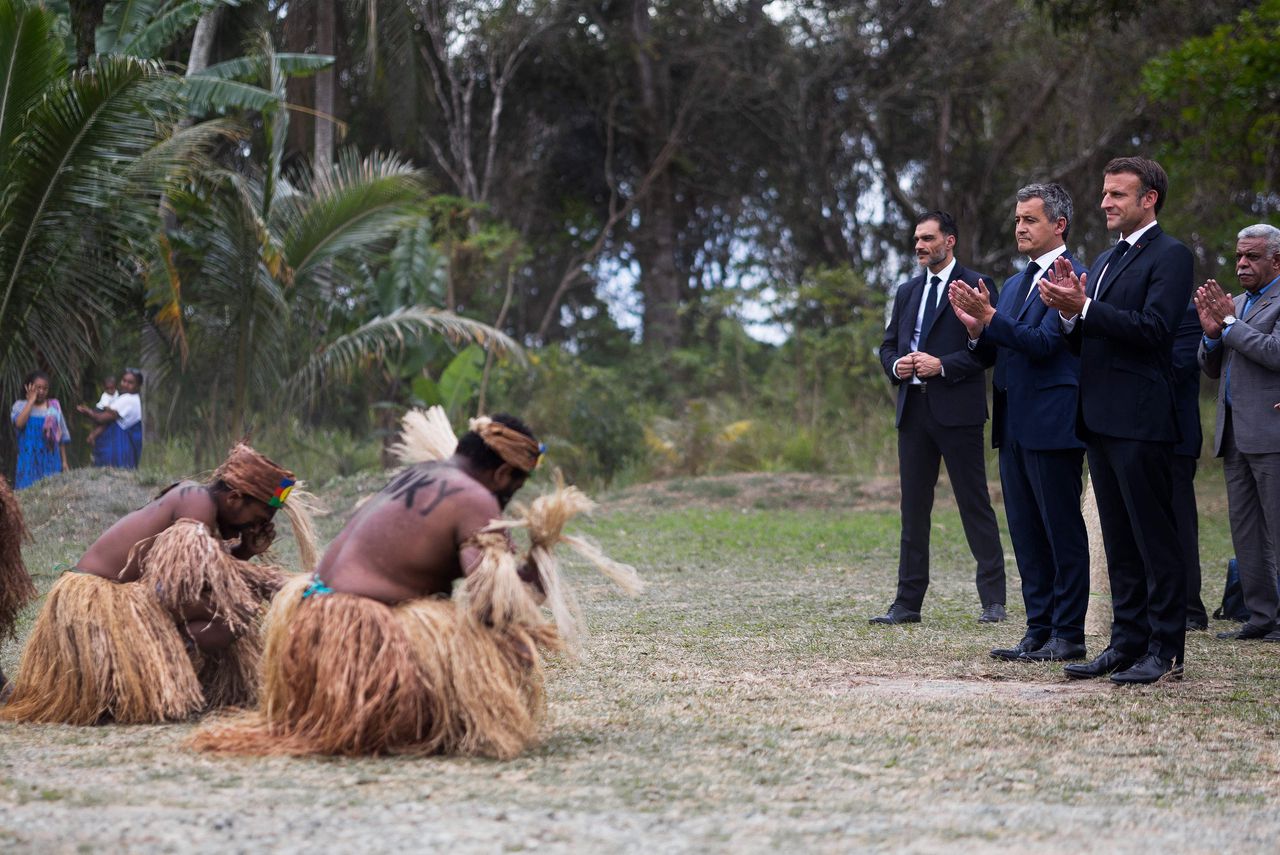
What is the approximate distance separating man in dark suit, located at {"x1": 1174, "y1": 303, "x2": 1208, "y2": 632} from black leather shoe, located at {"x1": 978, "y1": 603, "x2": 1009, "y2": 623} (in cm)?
92

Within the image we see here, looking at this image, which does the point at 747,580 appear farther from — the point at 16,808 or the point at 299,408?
the point at 299,408

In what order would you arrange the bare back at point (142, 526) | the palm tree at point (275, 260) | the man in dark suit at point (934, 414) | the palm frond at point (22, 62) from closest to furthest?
1. the bare back at point (142, 526)
2. the man in dark suit at point (934, 414)
3. the palm frond at point (22, 62)
4. the palm tree at point (275, 260)

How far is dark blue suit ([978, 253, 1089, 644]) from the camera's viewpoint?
19.3 feet

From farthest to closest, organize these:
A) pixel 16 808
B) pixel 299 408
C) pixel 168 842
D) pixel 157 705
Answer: pixel 299 408, pixel 157 705, pixel 16 808, pixel 168 842

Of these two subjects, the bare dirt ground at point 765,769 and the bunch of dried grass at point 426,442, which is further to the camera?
the bunch of dried grass at point 426,442

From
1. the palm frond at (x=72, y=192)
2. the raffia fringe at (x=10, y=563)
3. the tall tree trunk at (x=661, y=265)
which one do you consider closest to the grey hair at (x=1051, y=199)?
the raffia fringe at (x=10, y=563)

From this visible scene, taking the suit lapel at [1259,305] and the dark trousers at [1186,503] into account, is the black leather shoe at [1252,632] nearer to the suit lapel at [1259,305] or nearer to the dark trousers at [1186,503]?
the dark trousers at [1186,503]

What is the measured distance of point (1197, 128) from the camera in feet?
68.0

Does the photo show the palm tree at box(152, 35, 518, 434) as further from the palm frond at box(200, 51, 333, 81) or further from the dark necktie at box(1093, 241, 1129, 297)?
the dark necktie at box(1093, 241, 1129, 297)

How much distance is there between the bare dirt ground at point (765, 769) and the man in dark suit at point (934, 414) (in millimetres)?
402

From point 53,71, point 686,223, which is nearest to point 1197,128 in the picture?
point 686,223

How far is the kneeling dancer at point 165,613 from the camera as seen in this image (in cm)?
471

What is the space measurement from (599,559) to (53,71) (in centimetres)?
977

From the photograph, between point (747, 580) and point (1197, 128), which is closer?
point (747, 580)
